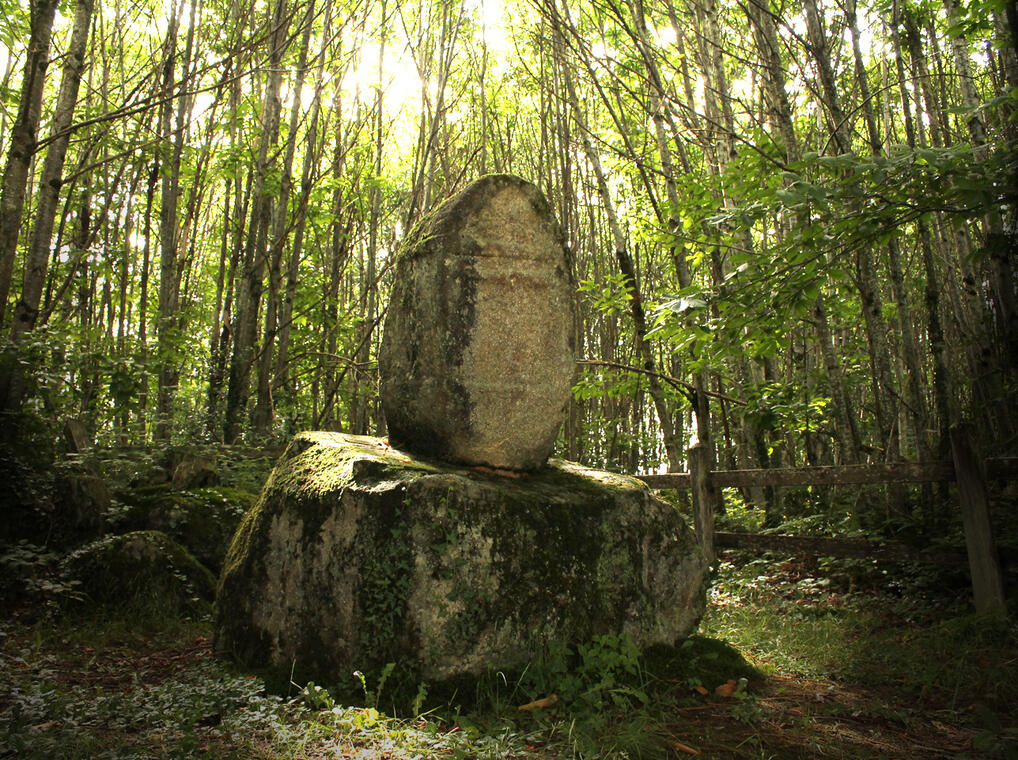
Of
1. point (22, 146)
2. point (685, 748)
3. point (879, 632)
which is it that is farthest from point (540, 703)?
point (22, 146)

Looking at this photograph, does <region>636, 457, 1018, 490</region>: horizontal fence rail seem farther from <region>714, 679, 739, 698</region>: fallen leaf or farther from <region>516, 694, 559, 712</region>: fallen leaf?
<region>516, 694, 559, 712</region>: fallen leaf

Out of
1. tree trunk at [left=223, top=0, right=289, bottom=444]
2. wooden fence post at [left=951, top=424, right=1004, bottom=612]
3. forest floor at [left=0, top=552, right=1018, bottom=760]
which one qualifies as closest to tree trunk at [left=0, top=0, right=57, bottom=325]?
forest floor at [left=0, top=552, right=1018, bottom=760]

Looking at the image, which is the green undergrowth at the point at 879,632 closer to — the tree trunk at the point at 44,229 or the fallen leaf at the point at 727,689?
the fallen leaf at the point at 727,689

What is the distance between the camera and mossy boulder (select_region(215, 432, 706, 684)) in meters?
3.37

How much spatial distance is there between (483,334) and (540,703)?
6.66 feet

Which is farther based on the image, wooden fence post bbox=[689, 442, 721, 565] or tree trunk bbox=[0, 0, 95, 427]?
wooden fence post bbox=[689, 442, 721, 565]

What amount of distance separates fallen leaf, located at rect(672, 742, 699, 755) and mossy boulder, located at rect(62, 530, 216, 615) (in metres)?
3.58

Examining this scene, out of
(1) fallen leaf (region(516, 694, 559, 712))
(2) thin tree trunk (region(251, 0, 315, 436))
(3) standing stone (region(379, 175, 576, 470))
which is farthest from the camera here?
(2) thin tree trunk (region(251, 0, 315, 436))

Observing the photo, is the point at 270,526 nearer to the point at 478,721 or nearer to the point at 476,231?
the point at 478,721

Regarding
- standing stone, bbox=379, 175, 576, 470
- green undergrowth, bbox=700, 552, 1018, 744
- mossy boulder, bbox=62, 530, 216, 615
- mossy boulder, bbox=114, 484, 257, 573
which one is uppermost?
standing stone, bbox=379, 175, 576, 470

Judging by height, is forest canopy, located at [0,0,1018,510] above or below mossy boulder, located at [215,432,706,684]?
above

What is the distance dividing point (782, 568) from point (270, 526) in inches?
206

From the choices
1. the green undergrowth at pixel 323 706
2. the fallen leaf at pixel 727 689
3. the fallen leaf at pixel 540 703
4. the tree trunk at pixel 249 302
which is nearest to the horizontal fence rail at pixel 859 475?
the green undergrowth at pixel 323 706

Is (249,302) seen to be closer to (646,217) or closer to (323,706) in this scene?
(646,217)
